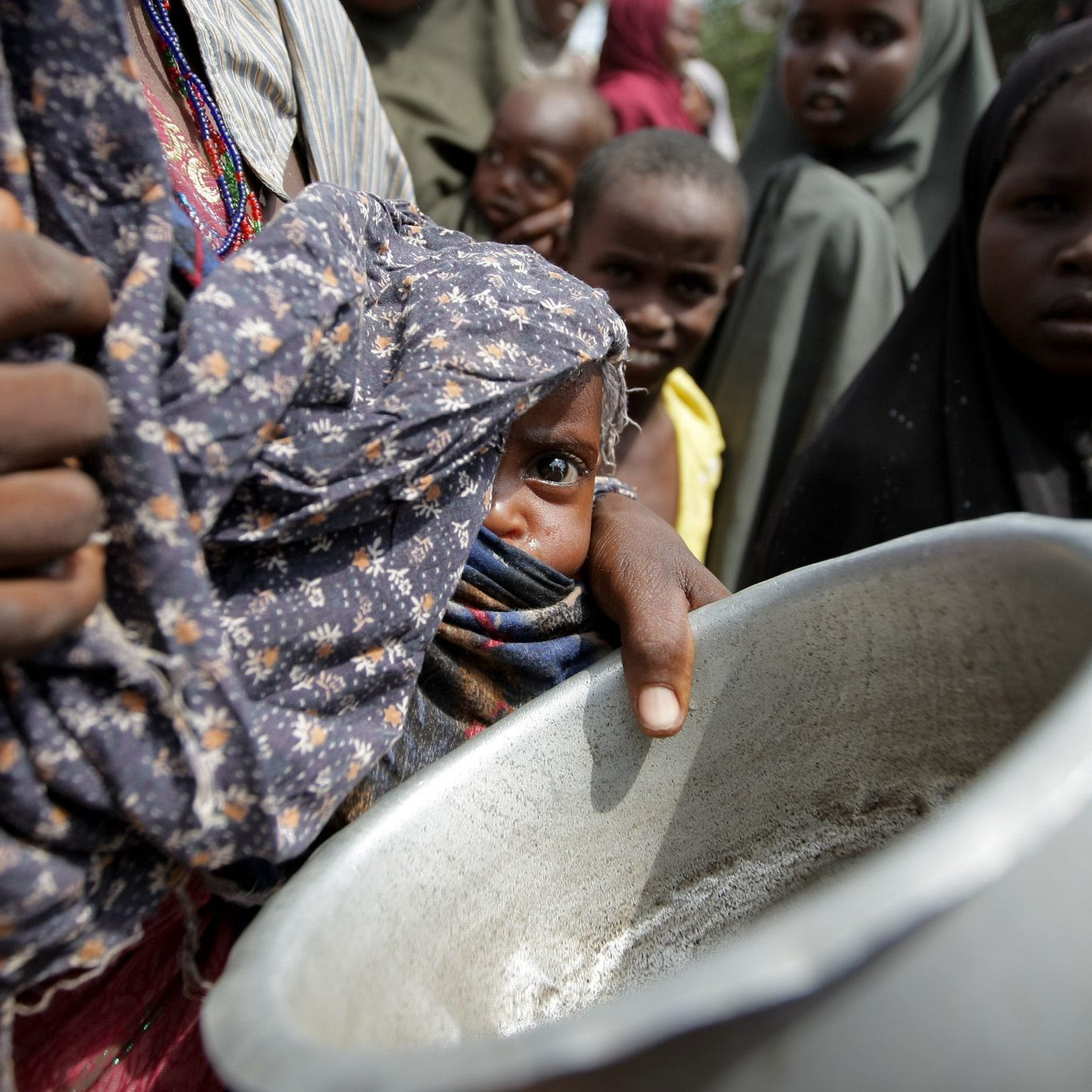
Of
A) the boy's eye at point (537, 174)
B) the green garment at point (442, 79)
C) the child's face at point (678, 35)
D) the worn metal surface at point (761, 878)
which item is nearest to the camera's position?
the worn metal surface at point (761, 878)

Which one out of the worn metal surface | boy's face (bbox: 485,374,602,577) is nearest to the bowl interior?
the worn metal surface

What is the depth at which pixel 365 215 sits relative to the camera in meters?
0.68

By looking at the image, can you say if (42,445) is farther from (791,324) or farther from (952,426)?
(791,324)

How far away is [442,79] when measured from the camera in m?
2.38

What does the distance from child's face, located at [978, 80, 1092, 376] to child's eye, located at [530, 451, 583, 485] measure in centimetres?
97

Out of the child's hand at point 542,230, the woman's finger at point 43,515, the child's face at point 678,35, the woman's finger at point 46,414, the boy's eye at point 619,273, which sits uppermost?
the woman's finger at point 46,414

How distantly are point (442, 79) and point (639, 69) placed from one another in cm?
134

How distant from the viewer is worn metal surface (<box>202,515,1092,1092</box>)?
1.05 ft

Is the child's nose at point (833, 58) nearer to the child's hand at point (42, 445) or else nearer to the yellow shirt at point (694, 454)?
the yellow shirt at point (694, 454)

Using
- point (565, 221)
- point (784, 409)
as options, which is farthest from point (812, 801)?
point (565, 221)

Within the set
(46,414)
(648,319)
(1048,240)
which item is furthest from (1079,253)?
(46,414)

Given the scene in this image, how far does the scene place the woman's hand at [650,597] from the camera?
67 cm

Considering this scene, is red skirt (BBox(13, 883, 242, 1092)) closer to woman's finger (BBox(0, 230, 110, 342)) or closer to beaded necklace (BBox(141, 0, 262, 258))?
woman's finger (BBox(0, 230, 110, 342))

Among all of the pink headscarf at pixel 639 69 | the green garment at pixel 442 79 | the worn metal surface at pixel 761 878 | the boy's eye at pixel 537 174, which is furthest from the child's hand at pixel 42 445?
the pink headscarf at pixel 639 69
